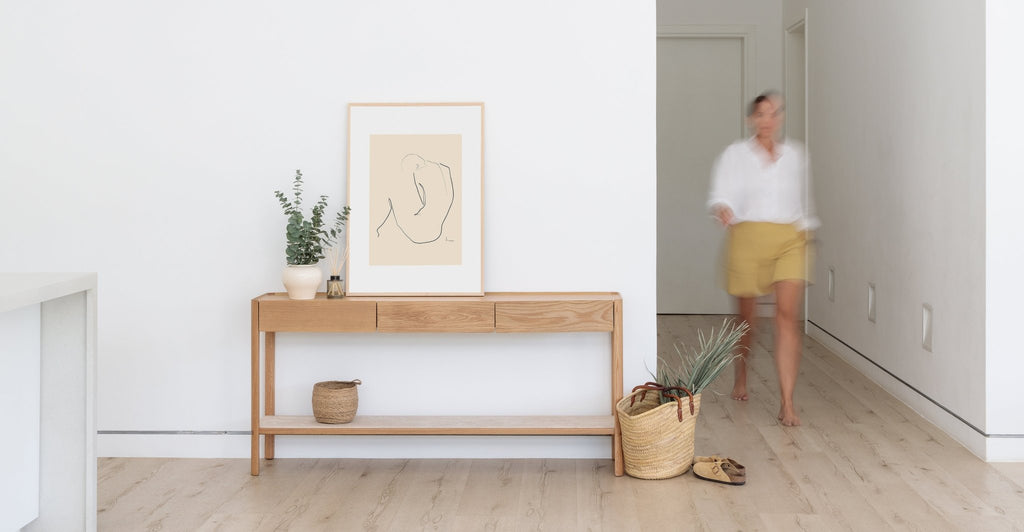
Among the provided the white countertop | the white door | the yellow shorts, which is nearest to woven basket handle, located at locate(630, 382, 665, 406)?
the yellow shorts

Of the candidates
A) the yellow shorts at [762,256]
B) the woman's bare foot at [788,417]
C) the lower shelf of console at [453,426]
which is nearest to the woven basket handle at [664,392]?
the lower shelf of console at [453,426]

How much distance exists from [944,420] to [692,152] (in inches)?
151

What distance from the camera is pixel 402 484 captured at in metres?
3.34

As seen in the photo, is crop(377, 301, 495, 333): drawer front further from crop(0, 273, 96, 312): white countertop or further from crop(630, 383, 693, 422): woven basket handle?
crop(0, 273, 96, 312): white countertop

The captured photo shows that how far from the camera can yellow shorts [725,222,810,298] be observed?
4191mm

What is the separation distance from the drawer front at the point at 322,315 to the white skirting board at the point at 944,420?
2.24 m

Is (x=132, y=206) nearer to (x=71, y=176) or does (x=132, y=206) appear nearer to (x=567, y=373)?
(x=71, y=176)

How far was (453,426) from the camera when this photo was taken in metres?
3.42

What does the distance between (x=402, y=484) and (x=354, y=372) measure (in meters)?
0.53

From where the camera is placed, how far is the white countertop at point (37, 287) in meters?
2.37

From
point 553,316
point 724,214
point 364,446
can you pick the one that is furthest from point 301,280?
point 724,214

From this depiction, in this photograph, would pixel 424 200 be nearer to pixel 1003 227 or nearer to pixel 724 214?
pixel 724 214

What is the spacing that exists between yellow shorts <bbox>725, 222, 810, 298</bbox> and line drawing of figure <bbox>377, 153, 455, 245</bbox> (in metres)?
1.43

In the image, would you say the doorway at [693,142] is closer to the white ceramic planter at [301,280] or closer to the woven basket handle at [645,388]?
the woven basket handle at [645,388]
